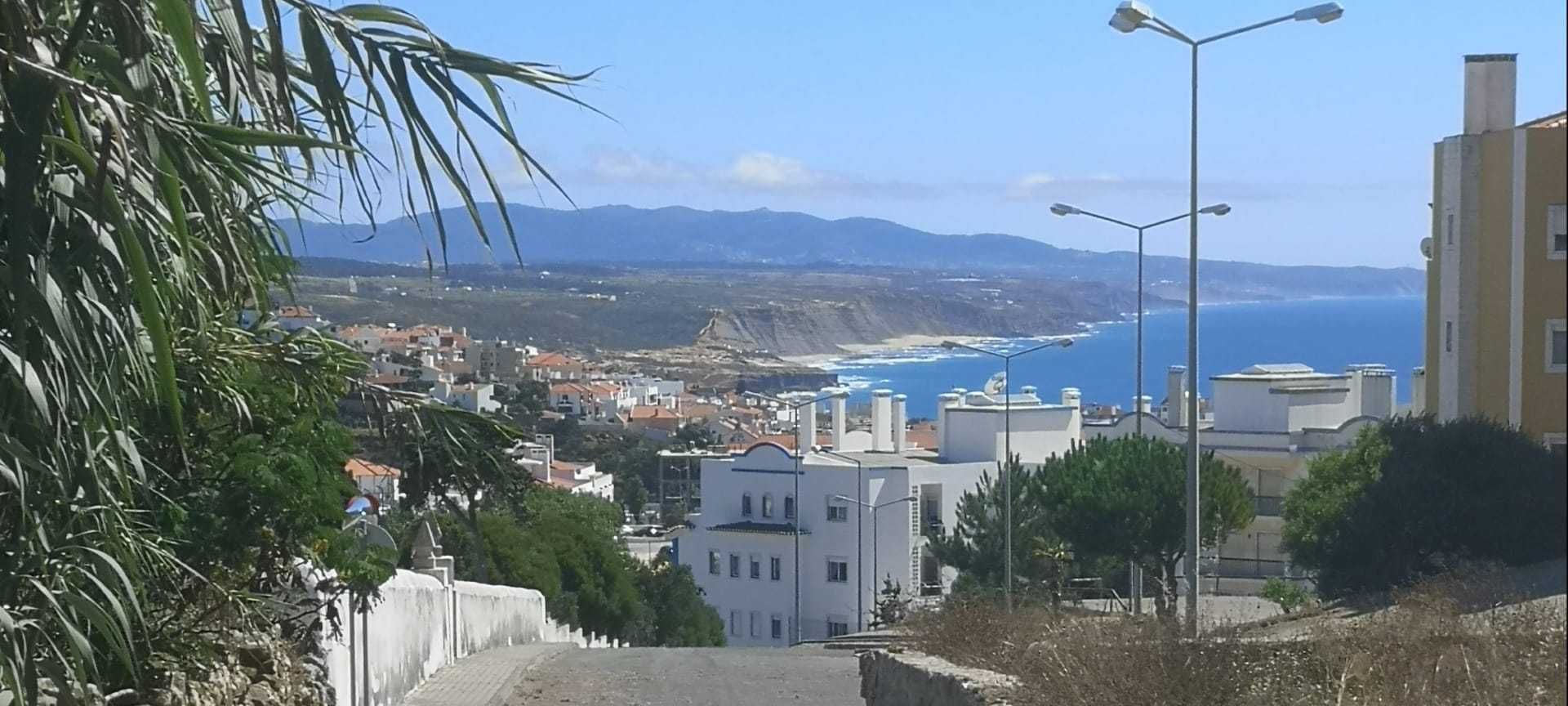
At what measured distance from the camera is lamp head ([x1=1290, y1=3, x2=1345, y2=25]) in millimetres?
21995

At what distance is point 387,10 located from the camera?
600 centimetres

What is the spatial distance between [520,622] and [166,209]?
23936mm

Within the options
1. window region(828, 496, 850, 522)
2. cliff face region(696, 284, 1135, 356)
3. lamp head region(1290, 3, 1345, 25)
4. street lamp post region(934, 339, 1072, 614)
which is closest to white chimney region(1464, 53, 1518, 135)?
street lamp post region(934, 339, 1072, 614)

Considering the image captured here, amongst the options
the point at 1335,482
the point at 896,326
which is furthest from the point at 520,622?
the point at 896,326

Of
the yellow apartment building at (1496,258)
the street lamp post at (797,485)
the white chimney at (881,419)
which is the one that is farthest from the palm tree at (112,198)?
the white chimney at (881,419)

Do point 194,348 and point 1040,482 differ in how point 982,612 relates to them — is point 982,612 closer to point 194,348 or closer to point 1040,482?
point 194,348

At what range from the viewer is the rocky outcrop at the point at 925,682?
40.8ft

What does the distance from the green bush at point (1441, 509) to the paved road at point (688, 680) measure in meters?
11.1

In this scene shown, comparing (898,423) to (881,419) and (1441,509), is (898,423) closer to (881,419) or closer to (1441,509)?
(881,419)

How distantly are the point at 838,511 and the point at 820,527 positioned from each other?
1087mm

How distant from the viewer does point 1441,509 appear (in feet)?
106

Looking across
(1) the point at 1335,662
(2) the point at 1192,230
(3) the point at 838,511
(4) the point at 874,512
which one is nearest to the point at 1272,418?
(4) the point at 874,512

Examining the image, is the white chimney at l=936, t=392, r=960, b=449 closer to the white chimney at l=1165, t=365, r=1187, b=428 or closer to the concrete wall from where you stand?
the white chimney at l=1165, t=365, r=1187, b=428

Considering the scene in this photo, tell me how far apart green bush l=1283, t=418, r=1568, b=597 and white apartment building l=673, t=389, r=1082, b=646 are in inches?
1223
